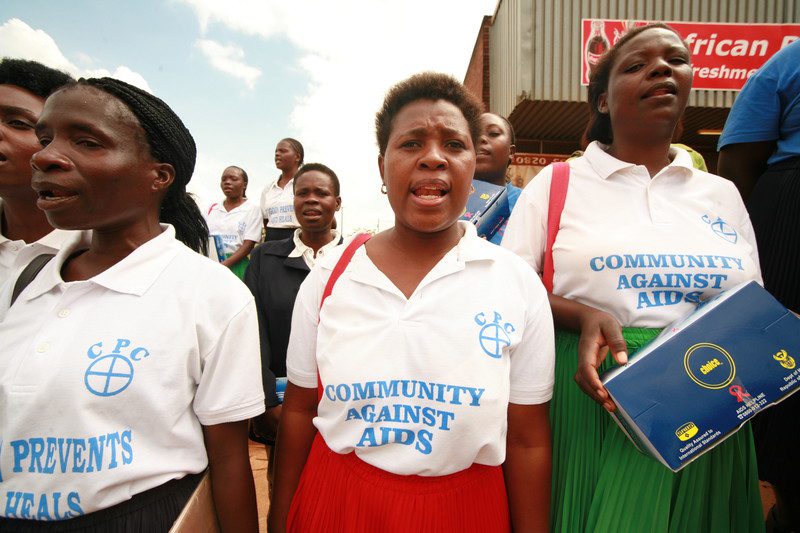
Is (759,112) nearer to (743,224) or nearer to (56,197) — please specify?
(743,224)

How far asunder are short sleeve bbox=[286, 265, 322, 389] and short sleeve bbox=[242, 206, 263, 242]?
4.30 metres

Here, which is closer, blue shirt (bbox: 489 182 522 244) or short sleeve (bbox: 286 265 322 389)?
short sleeve (bbox: 286 265 322 389)

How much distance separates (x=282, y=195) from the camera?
16.6 ft

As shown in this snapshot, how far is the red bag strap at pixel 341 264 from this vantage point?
1.31 m

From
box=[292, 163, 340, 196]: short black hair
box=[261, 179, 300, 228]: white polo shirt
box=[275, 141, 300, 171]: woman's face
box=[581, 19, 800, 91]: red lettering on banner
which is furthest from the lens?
box=[581, 19, 800, 91]: red lettering on banner

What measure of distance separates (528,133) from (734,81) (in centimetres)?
358

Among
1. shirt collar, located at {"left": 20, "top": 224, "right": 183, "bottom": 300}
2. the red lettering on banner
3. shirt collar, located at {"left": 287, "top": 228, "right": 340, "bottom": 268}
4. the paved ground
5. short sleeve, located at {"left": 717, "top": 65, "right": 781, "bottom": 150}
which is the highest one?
the red lettering on banner

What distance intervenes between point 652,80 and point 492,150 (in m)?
1.44

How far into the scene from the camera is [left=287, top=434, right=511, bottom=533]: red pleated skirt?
1148mm

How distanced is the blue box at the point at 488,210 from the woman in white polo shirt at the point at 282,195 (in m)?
2.81

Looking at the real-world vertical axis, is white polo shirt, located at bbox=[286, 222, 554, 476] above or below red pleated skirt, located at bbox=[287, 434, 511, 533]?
above

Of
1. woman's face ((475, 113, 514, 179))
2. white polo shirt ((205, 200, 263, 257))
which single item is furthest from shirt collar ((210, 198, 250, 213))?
woman's face ((475, 113, 514, 179))

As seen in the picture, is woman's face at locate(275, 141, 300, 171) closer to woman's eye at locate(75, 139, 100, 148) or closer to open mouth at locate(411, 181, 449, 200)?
woman's eye at locate(75, 139, 100, 148)

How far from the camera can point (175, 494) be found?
3.72ft
